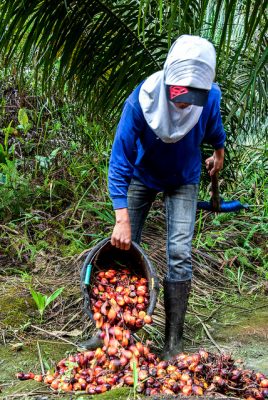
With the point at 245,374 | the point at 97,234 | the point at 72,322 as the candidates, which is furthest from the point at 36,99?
the point at 245,374

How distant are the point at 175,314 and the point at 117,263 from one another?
1.37 ft

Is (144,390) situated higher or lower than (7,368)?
higher

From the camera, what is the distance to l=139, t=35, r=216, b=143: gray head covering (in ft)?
→ 8.47

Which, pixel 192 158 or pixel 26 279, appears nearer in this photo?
pixel 192 158

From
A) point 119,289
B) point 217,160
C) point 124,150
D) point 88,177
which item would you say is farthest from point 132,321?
point 88,177

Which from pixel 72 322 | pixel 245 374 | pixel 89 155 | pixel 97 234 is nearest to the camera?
pixel 245 374

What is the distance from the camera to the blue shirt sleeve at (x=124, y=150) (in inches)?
113

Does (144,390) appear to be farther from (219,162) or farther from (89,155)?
(89,155)

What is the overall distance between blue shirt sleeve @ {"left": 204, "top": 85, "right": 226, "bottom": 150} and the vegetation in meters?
0.11

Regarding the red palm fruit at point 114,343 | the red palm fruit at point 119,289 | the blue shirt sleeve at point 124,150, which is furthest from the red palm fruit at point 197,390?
the blue shirt sleeve at point 124,150

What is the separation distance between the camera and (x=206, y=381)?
8.12ft

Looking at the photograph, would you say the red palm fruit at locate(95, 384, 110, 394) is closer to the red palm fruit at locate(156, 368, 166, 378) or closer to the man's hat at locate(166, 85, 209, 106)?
the red palm fruit at locate(156, 368, 166, 378)

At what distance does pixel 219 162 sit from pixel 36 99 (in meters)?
3.31

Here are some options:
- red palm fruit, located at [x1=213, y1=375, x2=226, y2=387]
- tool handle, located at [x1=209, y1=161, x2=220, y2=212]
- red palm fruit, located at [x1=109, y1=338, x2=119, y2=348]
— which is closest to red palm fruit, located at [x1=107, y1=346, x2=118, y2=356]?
red palm fruit, located at [x1=109, y1=338, x2=119, y2=348]
